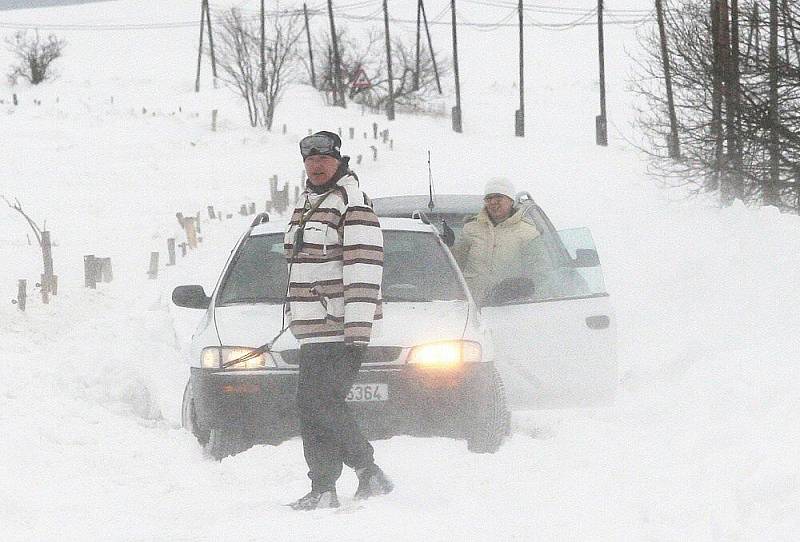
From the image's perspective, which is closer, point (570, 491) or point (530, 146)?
point (570, 491)

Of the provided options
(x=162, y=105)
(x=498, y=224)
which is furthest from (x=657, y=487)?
(x=162, y=105)

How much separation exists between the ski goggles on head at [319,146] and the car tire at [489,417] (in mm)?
1581

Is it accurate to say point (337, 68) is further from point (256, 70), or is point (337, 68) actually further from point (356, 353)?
point (356, 353)

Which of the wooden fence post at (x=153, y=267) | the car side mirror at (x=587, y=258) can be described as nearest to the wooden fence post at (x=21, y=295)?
the wooden fence post at (x=153, y=267)

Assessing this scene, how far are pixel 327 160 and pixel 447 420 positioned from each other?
1.60 meters

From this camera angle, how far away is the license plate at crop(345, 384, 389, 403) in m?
5.87

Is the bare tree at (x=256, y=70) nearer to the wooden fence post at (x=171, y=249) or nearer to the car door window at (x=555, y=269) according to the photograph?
the wooden fence post at (x=171, y=249)

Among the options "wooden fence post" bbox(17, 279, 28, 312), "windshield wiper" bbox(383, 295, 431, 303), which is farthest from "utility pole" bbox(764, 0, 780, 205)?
"windshield wiper" bbox(383, 295, 431, 303)

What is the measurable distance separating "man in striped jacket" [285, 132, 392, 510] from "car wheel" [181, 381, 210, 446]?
1.31m

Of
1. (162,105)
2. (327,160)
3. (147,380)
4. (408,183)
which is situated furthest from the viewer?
(162,105)

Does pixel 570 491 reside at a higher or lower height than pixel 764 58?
lower

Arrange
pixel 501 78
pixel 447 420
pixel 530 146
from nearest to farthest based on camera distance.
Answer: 1. pixel 447 420
2. pixel 530 146
3. pixel 501 78

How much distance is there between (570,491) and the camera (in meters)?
5.38

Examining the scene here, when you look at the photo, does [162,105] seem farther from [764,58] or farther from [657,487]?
[657,487]
